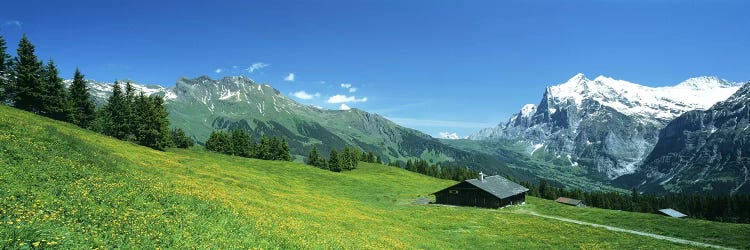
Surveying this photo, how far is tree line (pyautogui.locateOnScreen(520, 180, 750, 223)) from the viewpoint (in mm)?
139350

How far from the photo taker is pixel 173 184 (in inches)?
1244

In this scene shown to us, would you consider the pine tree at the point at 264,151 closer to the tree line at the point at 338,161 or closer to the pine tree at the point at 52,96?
the tree line at the point at 338,161

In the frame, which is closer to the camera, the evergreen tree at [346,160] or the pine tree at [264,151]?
the pine tree at [264,151]

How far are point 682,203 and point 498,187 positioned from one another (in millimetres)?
137282

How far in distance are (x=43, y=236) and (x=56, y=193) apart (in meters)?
8.33

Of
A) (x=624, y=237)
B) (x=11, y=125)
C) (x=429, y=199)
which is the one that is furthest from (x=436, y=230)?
(x=429, y=199)

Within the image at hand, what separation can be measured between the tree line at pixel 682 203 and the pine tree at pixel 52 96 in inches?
6313

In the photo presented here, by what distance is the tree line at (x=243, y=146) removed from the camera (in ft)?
413

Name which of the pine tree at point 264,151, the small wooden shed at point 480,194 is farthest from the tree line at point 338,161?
the small wooden shed at point 480,194

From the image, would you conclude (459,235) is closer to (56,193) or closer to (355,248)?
(355,248)

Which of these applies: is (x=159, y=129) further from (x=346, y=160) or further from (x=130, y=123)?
(x=346, y=160)

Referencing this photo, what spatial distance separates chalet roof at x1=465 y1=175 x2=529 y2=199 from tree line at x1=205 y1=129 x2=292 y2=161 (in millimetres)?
67507

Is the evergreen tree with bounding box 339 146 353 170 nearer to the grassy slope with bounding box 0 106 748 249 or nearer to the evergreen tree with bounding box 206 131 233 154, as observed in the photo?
the evergreen tree with bounding box 206 131 233 154

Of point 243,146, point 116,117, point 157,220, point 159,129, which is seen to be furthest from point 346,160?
point 157,220
